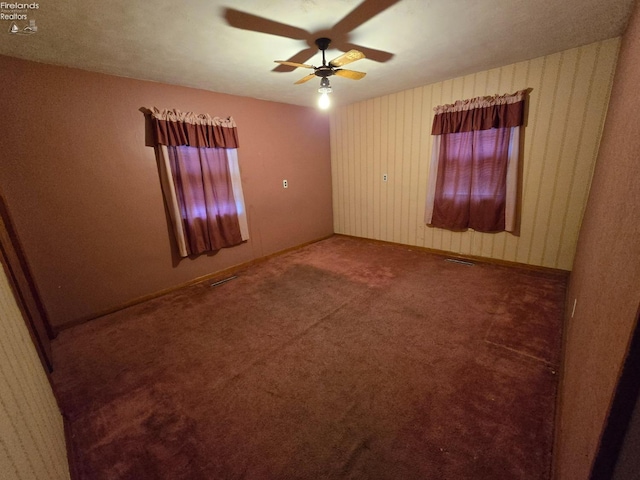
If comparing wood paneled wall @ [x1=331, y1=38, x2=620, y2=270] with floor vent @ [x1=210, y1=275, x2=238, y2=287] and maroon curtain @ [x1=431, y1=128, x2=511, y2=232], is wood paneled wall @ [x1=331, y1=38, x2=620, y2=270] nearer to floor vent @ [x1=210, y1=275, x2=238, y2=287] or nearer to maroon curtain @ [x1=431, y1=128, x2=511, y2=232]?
maroon curtain @ [x1=431, y1=128, x2=511, y2=232]

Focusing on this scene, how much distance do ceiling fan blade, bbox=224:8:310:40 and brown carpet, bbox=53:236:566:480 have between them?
245 centimetres

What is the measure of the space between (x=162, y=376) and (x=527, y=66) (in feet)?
15.3

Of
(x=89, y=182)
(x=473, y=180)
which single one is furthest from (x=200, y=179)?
(x=473, y=180)

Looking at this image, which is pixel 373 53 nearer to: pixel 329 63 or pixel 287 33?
pixel 329 63

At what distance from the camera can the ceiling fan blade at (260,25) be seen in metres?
1.83

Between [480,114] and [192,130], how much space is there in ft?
11.6

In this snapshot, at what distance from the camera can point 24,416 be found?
0.91 meters

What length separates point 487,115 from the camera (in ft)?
10.5

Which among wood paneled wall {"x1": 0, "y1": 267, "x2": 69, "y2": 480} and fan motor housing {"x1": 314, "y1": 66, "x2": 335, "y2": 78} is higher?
fan motor housing {"x1": 314, "y1": 66, "x2": 335, "y2": 78}

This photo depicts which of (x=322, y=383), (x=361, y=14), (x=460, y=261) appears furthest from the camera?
(x=460, y=261)

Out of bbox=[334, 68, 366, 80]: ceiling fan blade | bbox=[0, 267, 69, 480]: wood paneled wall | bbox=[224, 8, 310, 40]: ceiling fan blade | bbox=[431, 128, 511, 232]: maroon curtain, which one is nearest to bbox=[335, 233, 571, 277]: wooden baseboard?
bbox=[431, 128, 511, 232]: maroon curtain

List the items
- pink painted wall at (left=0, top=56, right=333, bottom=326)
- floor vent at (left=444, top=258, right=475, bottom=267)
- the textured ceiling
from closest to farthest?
the textured ceiling, pink painted wall at (left=0, top=56, right=333, bottom=326), floor vent at (left=444, top=258, right=475, bottom=267)

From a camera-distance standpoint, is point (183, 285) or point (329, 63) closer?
point (329, 63)

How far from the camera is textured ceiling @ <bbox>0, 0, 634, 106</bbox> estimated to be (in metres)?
1.76
